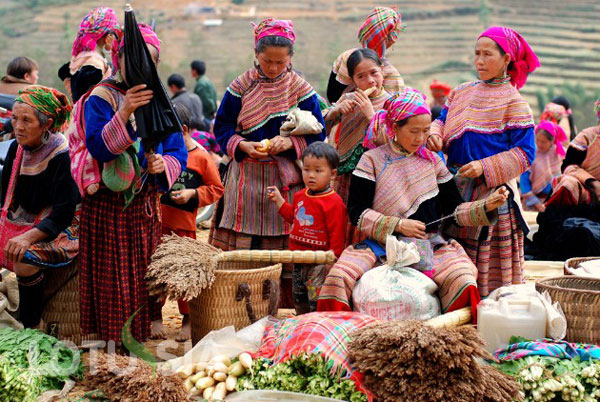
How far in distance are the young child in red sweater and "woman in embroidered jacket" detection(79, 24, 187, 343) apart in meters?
A: 0.84

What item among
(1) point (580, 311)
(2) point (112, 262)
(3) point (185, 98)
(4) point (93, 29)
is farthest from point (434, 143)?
(3) point (185, 98)

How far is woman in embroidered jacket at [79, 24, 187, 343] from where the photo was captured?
15.1 ft

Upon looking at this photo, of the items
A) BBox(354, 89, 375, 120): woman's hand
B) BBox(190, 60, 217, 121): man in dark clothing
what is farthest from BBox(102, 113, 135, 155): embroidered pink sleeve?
BBox(190, 60, 217, 121): man in dark clothing

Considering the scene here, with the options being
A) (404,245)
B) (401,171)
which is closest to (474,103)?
(401,171)

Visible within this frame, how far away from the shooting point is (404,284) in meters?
4.64

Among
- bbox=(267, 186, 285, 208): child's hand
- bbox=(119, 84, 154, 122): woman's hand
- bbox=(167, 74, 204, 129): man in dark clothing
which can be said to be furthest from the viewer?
bbox=(167, 74, 204, 129): man in dark clothing

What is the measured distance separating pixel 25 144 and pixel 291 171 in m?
1.76

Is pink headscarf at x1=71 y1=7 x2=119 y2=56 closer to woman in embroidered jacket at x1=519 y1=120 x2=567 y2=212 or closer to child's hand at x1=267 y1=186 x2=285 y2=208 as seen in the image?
child's hand at x1=267 y1=186 x2=285 y2=208

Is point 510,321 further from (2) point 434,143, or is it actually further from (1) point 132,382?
(1) point 132,382

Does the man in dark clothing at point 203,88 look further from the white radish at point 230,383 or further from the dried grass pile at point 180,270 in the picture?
the white radish at point 230,383

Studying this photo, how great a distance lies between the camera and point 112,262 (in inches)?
189

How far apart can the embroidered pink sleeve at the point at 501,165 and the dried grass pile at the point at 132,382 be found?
7.78 ft

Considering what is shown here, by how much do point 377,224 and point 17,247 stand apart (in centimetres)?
217

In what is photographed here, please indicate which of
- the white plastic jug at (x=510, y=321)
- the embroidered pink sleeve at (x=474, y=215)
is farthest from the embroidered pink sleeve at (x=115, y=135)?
the white plastic jug at (x=510, y=321)
